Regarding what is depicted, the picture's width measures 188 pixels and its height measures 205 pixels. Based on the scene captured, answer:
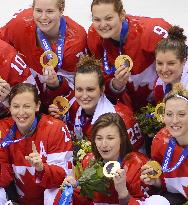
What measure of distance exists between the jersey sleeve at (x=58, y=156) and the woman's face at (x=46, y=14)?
70 cm

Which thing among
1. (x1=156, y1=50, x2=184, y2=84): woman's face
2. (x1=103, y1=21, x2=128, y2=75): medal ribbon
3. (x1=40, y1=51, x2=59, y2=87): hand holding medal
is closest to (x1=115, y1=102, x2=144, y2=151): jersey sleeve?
(x1=103, y1=21, x2=128, y2=75): medal ribbon

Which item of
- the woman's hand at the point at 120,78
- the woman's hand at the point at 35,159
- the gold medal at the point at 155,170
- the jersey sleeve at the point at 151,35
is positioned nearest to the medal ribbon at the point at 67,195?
the woman's hand at the point at 35,159

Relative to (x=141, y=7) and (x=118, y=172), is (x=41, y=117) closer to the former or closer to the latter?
(x=118, y=172)

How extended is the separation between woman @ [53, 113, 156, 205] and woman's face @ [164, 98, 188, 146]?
0.28 meters

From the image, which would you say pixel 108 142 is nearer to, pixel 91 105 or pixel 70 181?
pixel 70 181

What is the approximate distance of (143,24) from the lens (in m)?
4.35

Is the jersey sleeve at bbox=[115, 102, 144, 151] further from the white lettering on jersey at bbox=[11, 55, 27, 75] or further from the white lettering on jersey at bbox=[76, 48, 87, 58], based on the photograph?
the white lettering on jersey at bbox=[11, 55, 27, 75]

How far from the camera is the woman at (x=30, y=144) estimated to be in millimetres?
3922

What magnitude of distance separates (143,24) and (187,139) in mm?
992

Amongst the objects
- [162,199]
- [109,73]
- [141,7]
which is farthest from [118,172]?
[141,7]

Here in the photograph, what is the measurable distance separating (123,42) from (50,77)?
533mm

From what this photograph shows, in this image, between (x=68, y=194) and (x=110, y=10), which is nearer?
(x=68, y=194)

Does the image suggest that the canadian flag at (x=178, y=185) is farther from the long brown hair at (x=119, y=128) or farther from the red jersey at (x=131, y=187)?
the long brown hair at (x=119, y=128)

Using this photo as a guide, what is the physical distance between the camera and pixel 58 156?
12.9 ft
